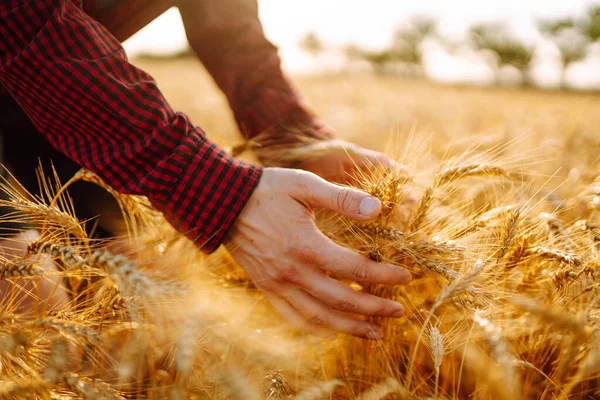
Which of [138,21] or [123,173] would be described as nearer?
[123,173]

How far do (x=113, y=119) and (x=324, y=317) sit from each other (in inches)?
23.3

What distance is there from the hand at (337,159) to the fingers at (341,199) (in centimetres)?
20

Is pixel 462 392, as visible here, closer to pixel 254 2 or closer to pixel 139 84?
pixel 139 84

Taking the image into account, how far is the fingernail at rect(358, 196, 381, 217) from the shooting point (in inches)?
31.8

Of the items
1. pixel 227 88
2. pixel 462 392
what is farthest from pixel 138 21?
pixel 462 392

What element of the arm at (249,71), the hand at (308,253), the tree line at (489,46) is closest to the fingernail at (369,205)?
the hand at (308,253)

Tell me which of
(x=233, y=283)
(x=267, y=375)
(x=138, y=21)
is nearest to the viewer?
(x=267, y=375)

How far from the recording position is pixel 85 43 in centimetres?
84

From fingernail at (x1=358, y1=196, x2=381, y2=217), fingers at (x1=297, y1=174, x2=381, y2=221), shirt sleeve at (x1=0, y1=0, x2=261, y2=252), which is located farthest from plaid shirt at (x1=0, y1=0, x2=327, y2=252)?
fingernail at (x1=358, y1=196, x2=381, y2=217)

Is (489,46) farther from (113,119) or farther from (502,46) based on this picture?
(113,119)

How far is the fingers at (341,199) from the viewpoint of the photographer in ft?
2.66

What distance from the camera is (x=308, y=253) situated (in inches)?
34.0

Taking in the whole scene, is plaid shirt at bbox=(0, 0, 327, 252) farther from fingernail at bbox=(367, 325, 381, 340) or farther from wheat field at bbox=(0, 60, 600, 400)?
fingernail at bbox=(367, 325, 381, 340)

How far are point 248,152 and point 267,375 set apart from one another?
2.22ft
